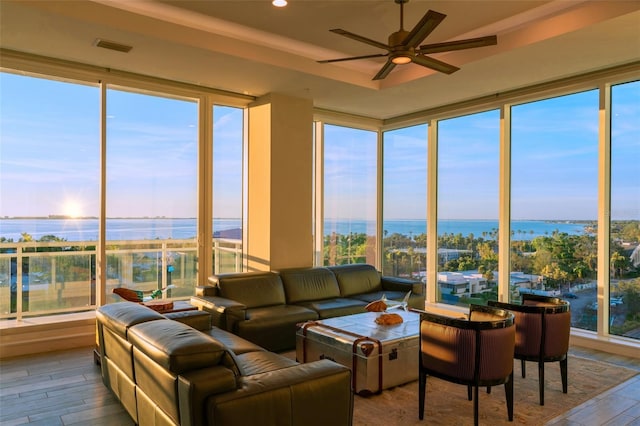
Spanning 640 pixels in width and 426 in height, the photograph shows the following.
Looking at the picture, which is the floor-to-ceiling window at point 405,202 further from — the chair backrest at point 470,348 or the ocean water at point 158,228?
the chair backrest at point 470,348

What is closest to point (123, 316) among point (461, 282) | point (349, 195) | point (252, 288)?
point (252, 288)

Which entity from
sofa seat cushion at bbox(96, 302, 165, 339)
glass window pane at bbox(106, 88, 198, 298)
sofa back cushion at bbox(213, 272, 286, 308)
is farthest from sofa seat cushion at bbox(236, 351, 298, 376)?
glass window pane at bbox(106, 88, 198, 298)

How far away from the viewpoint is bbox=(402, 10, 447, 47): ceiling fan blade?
2.88 metres

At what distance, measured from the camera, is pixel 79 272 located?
17.0 feet

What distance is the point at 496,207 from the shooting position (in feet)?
20.2

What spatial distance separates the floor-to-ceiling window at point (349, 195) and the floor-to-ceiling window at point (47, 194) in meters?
3.43

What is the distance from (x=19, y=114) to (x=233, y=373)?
4229mm

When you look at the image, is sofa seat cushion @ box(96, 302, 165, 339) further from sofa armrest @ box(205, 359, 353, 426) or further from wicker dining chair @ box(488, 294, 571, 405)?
wicker dining chair @ box(488, 294, 571, 405)

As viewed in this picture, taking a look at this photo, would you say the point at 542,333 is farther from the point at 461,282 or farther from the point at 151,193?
the point at 151,193

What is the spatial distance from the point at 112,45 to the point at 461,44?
3.20m

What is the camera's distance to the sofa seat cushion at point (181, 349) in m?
2.18

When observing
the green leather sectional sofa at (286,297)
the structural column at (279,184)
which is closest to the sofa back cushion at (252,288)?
the green leather sectional sofa at (286,297)

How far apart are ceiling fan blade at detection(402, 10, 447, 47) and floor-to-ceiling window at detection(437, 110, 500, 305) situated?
332cm

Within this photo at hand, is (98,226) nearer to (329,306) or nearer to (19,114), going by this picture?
(19,114)
